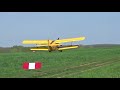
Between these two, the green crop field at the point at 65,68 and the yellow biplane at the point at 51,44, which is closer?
the green crop field at the point at 65,68

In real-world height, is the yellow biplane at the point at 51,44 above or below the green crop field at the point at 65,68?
above

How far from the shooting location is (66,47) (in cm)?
5797

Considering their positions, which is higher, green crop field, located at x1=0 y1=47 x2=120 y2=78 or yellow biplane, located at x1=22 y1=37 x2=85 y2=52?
yellow biplane, located at x1=22 y1=37 x2=85 y2=52

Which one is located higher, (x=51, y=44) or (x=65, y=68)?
(x=51, y=44)

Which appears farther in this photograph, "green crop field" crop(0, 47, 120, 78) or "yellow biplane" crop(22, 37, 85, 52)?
"yellow biplane" crop(22, 37, 85, 52)

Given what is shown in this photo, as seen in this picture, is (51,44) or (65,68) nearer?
(65,68)
